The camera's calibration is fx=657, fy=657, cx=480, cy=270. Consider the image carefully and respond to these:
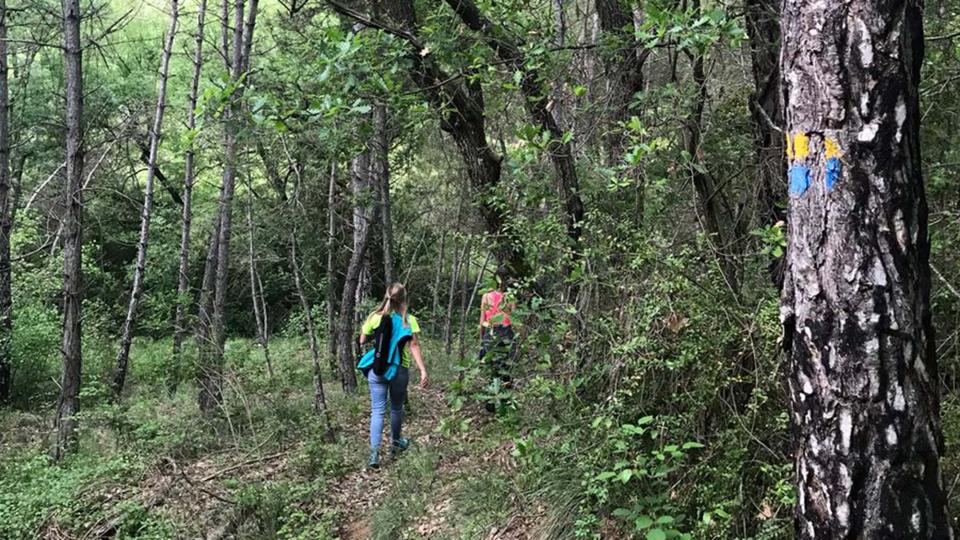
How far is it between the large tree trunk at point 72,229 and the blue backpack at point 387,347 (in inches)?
134

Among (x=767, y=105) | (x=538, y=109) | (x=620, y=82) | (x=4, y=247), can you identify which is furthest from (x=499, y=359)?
(x=4, y=247)

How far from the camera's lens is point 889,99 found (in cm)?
187

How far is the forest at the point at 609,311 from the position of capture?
1905mm

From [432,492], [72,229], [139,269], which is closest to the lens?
[432,492]

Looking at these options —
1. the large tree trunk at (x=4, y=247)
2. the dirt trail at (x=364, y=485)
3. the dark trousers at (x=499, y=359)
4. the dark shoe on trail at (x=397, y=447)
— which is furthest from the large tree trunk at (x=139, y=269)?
the dark trousers at (x=499, y=359)

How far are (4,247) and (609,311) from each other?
35.1ft

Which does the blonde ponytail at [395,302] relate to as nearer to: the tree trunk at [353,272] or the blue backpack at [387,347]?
the blue backpack at [387,347]

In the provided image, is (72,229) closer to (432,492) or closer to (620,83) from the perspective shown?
(432,492)

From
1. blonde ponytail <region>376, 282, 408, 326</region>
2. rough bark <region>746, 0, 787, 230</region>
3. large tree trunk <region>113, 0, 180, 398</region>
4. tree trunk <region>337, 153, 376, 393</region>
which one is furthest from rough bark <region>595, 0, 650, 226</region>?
large tree trunk <region>113, 0, 180, 398</region>

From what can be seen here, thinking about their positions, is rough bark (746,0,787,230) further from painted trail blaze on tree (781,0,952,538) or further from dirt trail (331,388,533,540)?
dirt trail (331,388,533,540)

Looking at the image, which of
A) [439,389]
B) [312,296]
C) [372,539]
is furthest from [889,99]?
[312,296]

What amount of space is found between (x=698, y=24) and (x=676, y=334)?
63.4 inches

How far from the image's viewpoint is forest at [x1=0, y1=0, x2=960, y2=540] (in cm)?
191

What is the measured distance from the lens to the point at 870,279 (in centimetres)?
188
